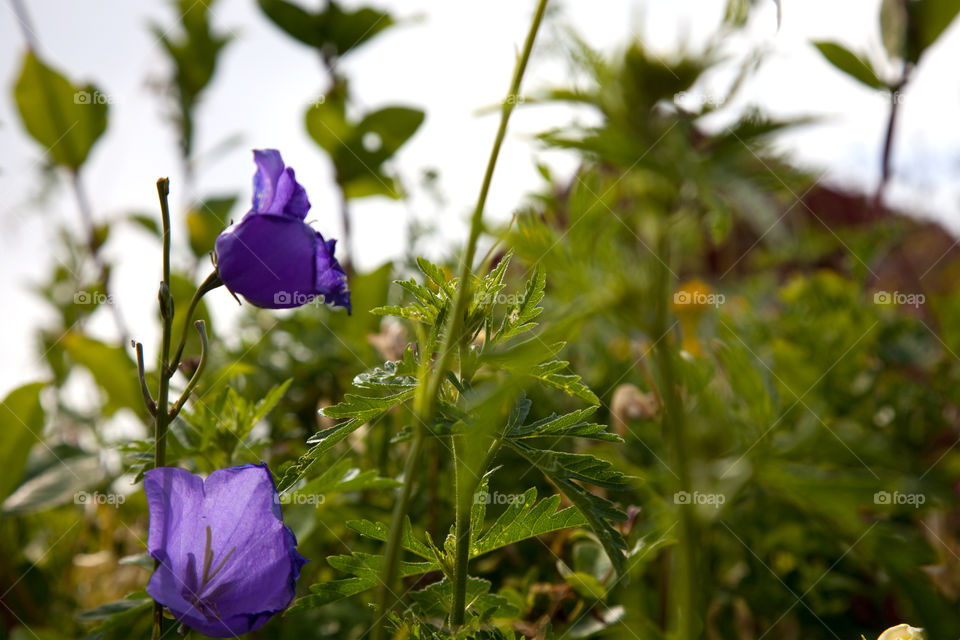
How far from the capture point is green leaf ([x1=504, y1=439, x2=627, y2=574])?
1.34ft

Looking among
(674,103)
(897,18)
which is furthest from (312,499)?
(897,18)

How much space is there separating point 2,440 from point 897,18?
4.06 ft

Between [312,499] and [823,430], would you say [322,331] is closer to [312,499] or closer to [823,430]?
[312,499]

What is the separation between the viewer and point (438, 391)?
41 centimetres

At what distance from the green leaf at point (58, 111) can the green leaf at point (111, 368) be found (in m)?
0.40

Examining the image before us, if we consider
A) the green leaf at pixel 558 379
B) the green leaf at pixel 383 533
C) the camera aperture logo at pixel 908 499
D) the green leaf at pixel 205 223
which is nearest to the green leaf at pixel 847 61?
the camera aperture logo at pixel 908 499

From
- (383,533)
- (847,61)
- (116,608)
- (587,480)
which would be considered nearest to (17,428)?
(116,608)

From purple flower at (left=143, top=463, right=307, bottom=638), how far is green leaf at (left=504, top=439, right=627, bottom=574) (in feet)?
0.52

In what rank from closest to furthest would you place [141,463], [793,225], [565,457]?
[565,457] < [141,463] < [793,225]

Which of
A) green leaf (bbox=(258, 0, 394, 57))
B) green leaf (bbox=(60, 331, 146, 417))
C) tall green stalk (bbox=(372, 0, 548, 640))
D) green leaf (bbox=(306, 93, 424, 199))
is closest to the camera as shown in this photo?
tall green stalk (bbox=(372, 0, 548, 640))

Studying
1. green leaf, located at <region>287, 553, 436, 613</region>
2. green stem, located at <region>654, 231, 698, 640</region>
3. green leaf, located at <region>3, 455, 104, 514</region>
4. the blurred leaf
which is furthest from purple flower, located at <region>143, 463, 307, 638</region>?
the blurred leaf

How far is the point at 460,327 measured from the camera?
44 cm

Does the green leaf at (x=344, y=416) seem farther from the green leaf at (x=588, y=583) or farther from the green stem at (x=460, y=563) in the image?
the green leaf at (x=588, y=583)

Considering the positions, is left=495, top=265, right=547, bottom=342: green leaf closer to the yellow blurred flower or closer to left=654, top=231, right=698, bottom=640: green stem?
left=654, top=231, right=698, bottom=640: green stem
